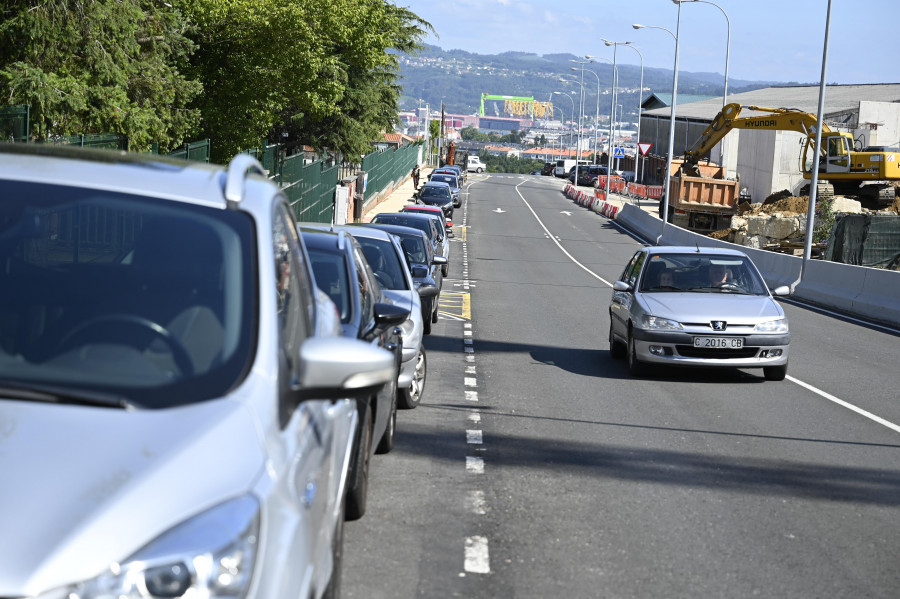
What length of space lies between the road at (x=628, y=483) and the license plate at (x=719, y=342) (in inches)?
19.5

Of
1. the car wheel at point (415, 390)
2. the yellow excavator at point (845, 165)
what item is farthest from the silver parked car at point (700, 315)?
Result: the yellow excavator at point (845, 165)

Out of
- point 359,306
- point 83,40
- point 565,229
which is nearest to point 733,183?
point 565,229

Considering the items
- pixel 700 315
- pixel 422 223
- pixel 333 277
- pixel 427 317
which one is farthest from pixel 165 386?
pixel 422 223

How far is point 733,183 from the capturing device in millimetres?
50031

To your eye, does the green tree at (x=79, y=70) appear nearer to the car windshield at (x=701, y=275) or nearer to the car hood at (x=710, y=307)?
the car windshield at (x=701, y=275)

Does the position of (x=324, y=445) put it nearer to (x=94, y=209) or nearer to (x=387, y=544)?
(x=94, y=209)

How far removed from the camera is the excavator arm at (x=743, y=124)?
4542cm

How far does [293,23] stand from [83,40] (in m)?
8.03

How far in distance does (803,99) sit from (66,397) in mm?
99828

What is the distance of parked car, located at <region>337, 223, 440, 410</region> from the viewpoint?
33.4 ft

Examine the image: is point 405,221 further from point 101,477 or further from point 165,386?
point 101,477

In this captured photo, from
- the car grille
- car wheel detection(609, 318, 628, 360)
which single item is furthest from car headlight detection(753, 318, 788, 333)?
car wheel detection(609, 318, 628, 360)

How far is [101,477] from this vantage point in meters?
2.78

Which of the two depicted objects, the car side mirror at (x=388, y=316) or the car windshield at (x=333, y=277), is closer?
the car side mirror at (x=388, y=316)
